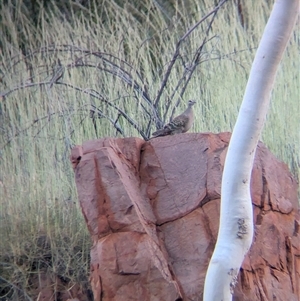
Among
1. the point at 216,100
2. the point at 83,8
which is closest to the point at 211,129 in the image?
the point at 216,100

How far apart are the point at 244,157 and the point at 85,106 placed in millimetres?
3805

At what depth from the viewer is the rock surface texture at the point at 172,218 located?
15.1ft

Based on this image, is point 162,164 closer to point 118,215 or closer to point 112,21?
point 118,215

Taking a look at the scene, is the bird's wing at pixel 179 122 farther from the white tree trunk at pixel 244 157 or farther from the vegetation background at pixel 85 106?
the white tree trunk at pixel 244 157

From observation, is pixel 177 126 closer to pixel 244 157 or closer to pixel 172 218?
pixel 172 218

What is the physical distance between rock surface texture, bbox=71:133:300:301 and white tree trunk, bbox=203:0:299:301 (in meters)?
0.75

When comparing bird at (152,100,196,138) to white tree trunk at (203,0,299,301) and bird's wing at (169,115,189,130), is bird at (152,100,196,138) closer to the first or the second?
bird's wing at (169,115,189,130)

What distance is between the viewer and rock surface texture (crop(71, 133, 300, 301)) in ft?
15.1

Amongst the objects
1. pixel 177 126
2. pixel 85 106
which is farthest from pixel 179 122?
pixel 85 106

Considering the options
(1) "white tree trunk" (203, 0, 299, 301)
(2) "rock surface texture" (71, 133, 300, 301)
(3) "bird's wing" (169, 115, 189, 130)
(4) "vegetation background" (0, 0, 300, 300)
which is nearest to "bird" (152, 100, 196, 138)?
(3) "bird's wing" (169, 115, 189, 130)

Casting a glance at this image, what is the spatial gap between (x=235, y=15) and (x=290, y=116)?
6.42 ft

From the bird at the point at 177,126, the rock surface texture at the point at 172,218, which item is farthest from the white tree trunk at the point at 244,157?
the bird at the point at 177,126

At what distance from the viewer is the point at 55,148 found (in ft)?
23.4

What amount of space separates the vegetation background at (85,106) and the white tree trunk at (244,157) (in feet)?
6.70
